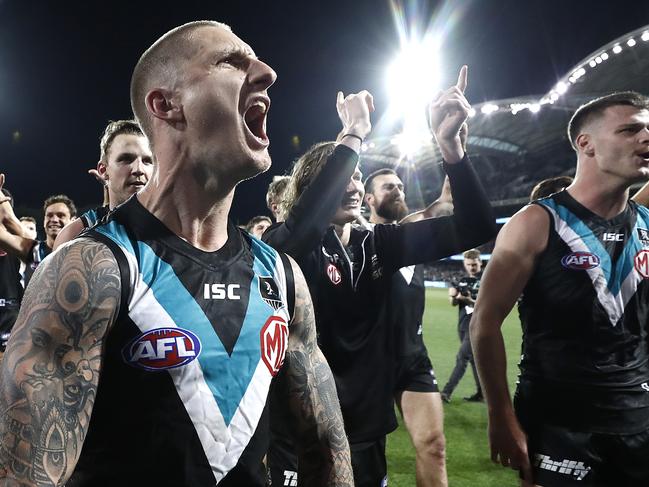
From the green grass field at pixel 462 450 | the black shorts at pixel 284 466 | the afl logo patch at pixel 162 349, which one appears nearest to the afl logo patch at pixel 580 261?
the black shorts at pixel 284 466

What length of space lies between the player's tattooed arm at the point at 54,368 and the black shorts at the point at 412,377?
2.80 m

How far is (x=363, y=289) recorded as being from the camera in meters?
3.16

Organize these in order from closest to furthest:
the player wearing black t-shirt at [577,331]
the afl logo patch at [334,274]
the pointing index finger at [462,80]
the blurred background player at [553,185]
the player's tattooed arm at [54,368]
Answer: the player's tattooed arm at [54,368] → the pointing index finger at [462,80] → the player wearing black t-shirt at [577,331] → the afl logo patch at [334,274] → the blurred background player at [553,185]

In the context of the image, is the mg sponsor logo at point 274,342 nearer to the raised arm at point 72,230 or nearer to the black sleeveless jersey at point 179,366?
the black sleeveless jersey at point 179,366

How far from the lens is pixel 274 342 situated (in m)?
1.51

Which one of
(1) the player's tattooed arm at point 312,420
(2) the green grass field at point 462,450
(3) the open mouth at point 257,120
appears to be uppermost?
(3) the open mouth at point 257,120

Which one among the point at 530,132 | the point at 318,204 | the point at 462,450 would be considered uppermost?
the point at 530,132

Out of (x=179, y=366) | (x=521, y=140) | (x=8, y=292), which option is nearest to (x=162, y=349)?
(x=179, y=366)

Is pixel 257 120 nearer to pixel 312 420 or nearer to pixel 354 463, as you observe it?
pixel 312 420

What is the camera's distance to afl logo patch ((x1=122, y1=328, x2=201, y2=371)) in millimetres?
1284

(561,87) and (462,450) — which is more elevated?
(561,87)

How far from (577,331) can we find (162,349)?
215 cm

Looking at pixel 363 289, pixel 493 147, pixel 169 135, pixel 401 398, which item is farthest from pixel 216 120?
pixel 493 147

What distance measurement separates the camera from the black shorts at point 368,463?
9.78 ft
